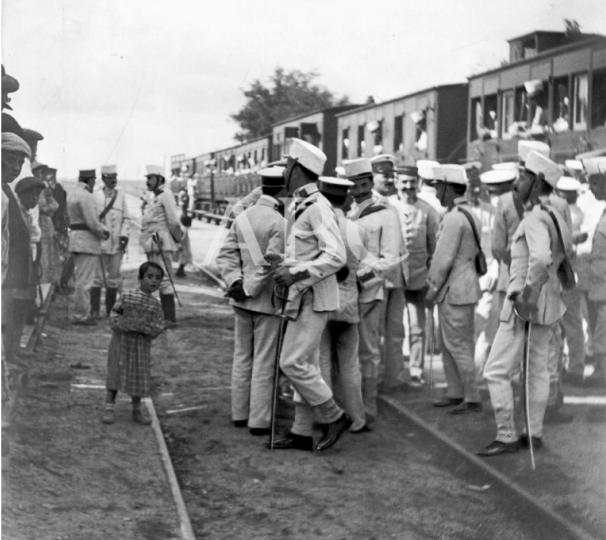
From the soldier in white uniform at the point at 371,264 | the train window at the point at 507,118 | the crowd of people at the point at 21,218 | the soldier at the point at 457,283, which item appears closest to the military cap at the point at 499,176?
the train window at the point at 507,118

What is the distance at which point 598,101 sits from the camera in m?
5.03

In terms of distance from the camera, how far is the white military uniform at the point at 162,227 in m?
5.18

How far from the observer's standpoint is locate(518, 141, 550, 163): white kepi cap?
513cm

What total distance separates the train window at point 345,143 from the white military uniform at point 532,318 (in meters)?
0.96

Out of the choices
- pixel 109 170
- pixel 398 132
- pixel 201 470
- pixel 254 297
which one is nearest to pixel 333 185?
pixel 398 132

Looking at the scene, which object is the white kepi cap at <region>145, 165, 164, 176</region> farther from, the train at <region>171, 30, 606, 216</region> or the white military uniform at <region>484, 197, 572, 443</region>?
the white military uniform at <region>484, 197, 572, 443</region>

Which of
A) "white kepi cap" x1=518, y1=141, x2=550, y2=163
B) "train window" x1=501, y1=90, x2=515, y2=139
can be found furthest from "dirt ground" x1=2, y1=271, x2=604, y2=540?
"train window" x1=501, y1=90, x2=515, y2=139

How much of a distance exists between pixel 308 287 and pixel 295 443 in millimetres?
835

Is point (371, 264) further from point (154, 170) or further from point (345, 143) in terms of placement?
point (154, 170)

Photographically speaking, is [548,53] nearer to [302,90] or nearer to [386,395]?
[302,90]

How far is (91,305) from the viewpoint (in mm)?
5223

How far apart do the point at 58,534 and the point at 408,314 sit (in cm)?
312

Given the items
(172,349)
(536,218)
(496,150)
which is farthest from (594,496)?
(172,349)

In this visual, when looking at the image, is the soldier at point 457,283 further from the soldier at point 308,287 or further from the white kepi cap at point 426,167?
the soldier at point 308,287
